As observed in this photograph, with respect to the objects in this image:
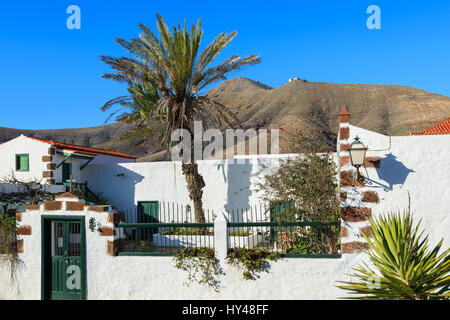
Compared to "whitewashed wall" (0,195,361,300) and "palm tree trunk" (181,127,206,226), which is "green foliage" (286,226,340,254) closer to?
"whitewashed wall" (0,195,361,300)

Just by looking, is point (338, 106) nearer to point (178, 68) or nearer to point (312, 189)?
point (178, 68)

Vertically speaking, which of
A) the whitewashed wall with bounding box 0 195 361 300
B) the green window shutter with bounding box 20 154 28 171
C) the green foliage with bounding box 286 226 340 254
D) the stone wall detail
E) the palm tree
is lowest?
the whitewashed wall with bounding box 0 195 361 300

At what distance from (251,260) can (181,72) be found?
7.74 metres

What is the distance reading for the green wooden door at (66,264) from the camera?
8.17 m

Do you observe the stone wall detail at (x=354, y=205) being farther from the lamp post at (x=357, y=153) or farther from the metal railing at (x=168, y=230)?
the metal railing at (x=168, y=230)

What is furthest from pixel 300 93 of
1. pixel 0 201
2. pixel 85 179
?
pixel 0 201

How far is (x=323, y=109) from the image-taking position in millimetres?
66188

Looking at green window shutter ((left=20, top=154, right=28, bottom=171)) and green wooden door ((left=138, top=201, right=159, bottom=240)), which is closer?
green window shutter ((left=20, top=154, right=28, bottom=171))

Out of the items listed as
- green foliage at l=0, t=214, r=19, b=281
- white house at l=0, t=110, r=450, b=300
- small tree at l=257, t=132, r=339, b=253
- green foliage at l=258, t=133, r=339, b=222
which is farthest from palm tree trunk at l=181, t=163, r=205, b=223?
green foliage at l=0, t=214, r=19, b=281

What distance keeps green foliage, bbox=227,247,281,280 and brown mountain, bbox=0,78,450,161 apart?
45123 mm

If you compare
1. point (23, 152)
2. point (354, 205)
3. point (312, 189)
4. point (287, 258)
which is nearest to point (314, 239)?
point (287, 258)

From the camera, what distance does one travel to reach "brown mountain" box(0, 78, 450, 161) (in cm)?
5816

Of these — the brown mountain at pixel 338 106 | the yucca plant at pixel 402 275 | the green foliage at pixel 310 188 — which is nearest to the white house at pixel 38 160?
the green foliage at pixel 310 188

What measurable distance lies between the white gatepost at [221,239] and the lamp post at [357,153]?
9.69ft
